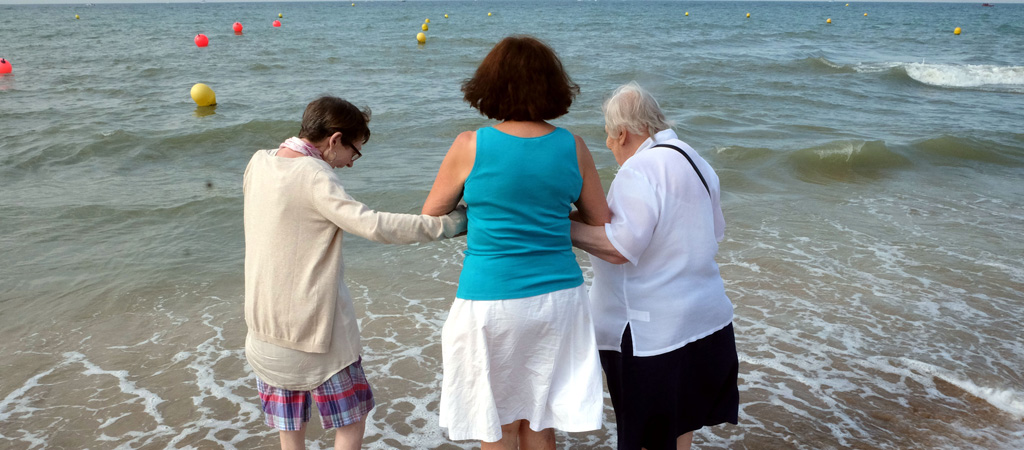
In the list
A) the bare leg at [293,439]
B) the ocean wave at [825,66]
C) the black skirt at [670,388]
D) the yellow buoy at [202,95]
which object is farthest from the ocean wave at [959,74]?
the bare leg at [293,439]

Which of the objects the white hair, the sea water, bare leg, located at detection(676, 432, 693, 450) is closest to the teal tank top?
the white hair

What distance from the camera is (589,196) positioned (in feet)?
7.58

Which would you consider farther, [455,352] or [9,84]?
[9,84]

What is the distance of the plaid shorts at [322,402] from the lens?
2422 mm

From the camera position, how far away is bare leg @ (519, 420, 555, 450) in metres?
2.43

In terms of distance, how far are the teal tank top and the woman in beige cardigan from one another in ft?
0.51

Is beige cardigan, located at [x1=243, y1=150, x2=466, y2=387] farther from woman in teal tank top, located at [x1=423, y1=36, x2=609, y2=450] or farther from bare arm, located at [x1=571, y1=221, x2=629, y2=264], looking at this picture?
bare arm, located at [x1=571, y1=221, x2=629, y2=264]

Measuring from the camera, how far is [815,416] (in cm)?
373

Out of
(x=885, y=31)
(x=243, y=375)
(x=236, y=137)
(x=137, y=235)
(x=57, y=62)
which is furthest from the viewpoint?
(x=885, y=31)

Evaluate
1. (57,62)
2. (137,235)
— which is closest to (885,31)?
(57,62)

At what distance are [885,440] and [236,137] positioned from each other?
407 inches

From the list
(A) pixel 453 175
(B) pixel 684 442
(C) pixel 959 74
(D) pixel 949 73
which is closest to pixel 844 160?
(B) pixel 684 442

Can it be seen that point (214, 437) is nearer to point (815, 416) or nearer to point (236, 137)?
point (815, 416)

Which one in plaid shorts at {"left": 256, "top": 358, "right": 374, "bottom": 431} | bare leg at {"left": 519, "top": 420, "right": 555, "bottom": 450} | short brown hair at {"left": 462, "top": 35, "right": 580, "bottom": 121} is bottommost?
bare leg at {"left": 519, "top": 420, "right": 555, "bottom": 450}
